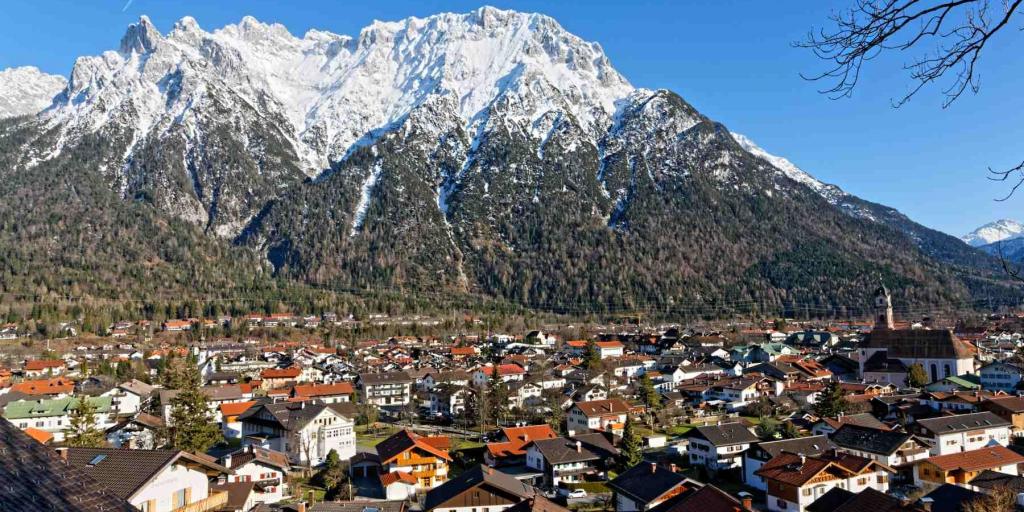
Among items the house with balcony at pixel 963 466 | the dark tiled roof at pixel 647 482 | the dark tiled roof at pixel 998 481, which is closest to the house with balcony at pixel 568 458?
the dark tiled roof at pixel 647 482

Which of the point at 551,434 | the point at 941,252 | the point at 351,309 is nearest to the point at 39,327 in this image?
the point at 351,309

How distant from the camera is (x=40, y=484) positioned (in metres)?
5.00

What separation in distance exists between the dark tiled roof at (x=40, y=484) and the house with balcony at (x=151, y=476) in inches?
415

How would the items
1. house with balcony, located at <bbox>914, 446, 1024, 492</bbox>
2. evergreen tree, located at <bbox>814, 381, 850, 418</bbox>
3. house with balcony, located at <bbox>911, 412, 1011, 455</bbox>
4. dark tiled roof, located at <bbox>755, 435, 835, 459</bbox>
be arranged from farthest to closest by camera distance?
evergreen tree, located at <bbox>814, 381, 850, 418</bbox>, house with balcony, located at <bbox>911, 412, 1011, 455</bbox>, dark tiled roof, located at <bbox>755, 435, 835, 459</bbox>, house with balcony, located at <bbox>914, 446, 1024, 492</bbox>

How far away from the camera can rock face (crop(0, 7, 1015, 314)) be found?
138625mm

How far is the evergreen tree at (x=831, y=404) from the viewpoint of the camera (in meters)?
40.1

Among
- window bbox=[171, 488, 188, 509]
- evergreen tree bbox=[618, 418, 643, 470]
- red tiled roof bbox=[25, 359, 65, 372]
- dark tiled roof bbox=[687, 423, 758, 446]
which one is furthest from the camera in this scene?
red tiled roof bbox=[25, 359, 65, 372]

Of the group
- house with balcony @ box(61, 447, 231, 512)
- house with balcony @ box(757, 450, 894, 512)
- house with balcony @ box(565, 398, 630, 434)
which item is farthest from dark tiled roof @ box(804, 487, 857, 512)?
house with balcony @ box(61, 447, 231, 512)

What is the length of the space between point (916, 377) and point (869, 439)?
29.8 m

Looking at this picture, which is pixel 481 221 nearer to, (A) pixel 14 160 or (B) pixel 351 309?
(B) pixel 351 309

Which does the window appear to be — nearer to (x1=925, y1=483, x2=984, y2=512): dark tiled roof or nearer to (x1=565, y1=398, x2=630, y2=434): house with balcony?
(x1=925, y1=483, x2=984, y2=512): dark tiled roof

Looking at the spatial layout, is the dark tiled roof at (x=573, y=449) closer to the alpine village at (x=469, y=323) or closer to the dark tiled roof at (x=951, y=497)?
the alpine village at (x=469, y=323)

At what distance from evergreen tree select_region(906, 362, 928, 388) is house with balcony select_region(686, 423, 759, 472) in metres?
30.6

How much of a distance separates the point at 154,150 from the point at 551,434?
16157 cm
